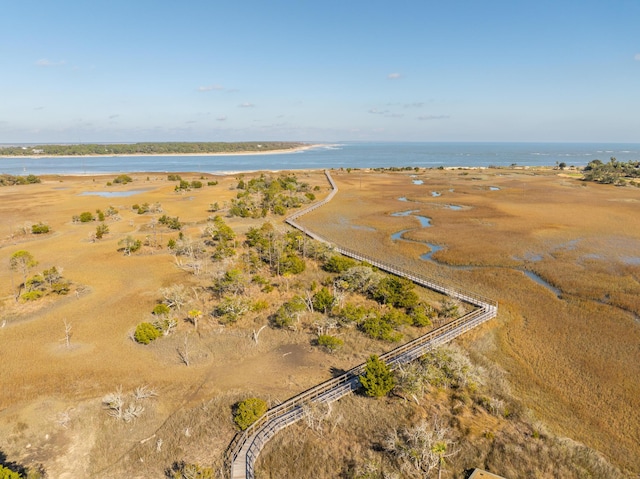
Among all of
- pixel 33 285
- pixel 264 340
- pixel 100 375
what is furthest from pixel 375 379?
pixel 33 285

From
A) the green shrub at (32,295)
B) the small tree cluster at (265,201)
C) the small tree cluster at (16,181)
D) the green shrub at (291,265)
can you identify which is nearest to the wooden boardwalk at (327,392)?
the green shrub at (291,265)

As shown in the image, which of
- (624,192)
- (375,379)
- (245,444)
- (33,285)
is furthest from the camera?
(624,192)

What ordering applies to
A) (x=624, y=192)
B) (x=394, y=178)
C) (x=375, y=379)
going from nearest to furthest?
(x=375, y=379), (x=624, y=192), (x=394, y=178)

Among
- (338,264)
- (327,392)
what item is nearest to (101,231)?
(338,264)

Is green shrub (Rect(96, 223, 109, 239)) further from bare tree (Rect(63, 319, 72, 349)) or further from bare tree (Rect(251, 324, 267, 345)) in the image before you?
bare tree (Rect(251, 324, 267, 345))

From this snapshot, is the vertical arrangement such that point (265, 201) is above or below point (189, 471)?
above

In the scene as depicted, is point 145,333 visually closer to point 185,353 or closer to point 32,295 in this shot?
point 185,353

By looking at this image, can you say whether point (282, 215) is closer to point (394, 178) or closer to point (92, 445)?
point (92, 445)
